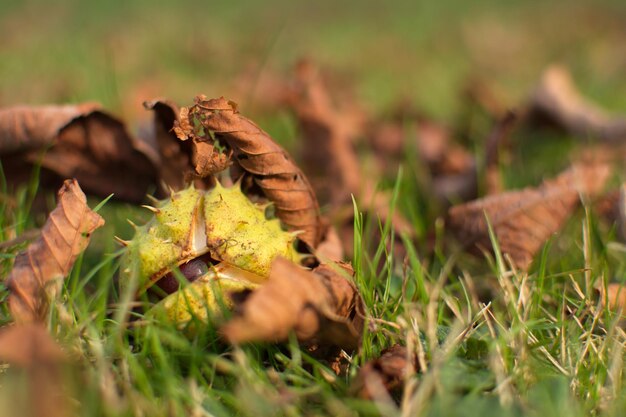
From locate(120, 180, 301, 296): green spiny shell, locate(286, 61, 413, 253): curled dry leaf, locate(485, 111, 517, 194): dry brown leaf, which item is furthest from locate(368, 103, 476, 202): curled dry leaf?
locate(120, 180, 301, 296): green spiny shell

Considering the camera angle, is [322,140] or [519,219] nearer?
[519,219]

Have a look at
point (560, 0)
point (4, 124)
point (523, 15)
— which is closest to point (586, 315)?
point (4, 124)

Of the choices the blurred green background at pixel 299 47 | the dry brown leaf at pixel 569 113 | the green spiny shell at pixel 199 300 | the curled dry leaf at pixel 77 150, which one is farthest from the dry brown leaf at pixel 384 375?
the dry brown leaf at pixel 569 113

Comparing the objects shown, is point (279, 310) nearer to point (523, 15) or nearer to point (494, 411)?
point (494, 411)

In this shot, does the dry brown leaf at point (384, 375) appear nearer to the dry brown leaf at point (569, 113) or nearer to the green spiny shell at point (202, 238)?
the green spiny shell at point (202, 238)

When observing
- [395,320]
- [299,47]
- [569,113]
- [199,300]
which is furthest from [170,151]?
[299,47]

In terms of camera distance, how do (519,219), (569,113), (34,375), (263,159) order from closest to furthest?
(34,375) < (263,159) < (519,219) < (569,113)

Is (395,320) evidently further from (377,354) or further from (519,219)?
(519,219)
